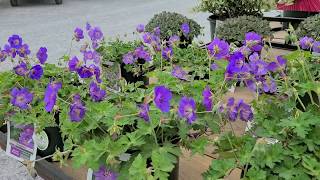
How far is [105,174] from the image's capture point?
689 millimetres

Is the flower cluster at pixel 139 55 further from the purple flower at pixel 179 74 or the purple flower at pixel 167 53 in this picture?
the purple flower at pixel 179 74

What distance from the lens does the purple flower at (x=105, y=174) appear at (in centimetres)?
68

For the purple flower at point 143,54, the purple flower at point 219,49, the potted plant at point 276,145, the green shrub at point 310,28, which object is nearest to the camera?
the potted plant at point 276,145

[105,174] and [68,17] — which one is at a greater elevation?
[105,174]

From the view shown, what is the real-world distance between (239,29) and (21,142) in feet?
3.00

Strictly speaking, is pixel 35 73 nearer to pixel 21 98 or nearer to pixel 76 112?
pixel 21 98

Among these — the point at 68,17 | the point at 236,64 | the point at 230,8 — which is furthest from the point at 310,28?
the point at 68,17

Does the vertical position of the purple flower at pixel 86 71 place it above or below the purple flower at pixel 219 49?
below

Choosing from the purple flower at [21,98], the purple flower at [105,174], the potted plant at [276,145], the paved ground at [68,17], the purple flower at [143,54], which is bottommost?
the paved ground at [68,17]

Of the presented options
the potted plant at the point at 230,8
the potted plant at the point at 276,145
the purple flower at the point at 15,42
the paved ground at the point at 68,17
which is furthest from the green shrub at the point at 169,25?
the paved ground at the point at 68,17

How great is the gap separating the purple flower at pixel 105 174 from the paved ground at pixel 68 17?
104 inches

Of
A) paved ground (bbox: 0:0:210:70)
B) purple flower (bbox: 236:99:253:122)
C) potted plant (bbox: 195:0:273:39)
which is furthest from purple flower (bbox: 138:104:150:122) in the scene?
paved ground (bbox: 0:0:210:70)

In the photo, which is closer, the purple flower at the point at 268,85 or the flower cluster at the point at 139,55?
the purple flower at the point at 268,85

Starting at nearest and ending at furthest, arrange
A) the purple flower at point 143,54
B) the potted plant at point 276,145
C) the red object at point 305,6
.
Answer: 1. the potted plant at point 276,145
2. the purple flower at point 143,54
3. the red object at point 305,6
